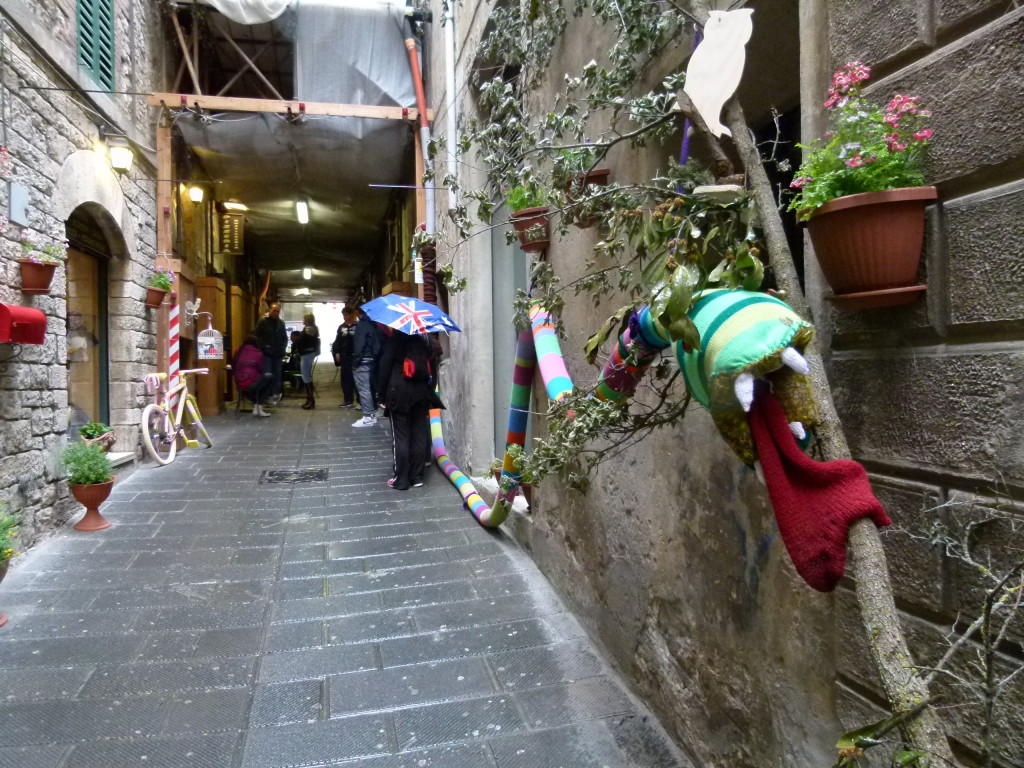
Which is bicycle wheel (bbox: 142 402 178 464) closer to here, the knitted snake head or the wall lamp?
the wall lamp

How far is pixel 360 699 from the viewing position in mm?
2736

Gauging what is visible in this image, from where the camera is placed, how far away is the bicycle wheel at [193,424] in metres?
8.26

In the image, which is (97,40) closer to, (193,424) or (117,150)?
(117,150)

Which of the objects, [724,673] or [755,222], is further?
[724,673]

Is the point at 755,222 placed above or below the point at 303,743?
above

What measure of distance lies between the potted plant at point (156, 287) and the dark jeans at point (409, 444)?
329 cm

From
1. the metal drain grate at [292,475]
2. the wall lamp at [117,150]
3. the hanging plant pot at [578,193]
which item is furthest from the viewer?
the metal drain grate at [292,475]

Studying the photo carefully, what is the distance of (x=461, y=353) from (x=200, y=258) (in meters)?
6.51

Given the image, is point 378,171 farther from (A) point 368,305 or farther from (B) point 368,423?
(A) point 368,305

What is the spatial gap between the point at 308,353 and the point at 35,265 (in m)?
8.73

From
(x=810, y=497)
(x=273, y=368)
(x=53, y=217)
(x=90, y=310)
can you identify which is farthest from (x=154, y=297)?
(x=810, y=497)

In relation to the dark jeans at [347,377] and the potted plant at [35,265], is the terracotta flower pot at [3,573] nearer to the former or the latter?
the potted plant at [35,265]

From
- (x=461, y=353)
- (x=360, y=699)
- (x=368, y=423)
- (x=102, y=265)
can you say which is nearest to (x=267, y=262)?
(x=368, y=423)

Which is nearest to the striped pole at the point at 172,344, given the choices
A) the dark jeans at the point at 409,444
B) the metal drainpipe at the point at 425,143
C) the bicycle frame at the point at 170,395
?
the bicycle frame at the point at 170,395
